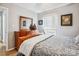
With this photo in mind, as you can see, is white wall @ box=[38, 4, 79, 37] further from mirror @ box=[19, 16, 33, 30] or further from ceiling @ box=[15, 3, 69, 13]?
mirror @ box=[19, 16, 33, 30]

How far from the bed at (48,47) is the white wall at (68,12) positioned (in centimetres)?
12

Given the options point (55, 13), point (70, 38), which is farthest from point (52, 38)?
point (55, 13)

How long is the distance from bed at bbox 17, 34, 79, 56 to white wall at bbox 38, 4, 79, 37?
0.12m

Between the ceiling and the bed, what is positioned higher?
the ceiling

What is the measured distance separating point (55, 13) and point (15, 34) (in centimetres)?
74

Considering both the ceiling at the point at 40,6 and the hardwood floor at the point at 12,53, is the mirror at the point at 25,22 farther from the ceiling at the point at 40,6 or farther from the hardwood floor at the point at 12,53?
the hardwood floor at the point at 12,53

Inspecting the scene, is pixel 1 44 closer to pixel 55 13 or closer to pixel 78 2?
pixel 55 13

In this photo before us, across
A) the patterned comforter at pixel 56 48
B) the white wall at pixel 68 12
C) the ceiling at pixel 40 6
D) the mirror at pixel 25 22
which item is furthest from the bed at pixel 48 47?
the ceiling at pixel 40 6

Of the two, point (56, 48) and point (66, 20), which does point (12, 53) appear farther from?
point (66, 20)

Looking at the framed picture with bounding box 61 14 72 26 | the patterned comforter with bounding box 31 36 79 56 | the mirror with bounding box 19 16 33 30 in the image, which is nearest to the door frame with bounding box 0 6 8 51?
the mirror with bounding box 19 16 33 30

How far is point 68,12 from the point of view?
1.66m

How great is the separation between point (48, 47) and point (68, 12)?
25.9 inches

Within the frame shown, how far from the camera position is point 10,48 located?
1.61 m

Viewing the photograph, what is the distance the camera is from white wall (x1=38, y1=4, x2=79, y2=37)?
5.34ft
